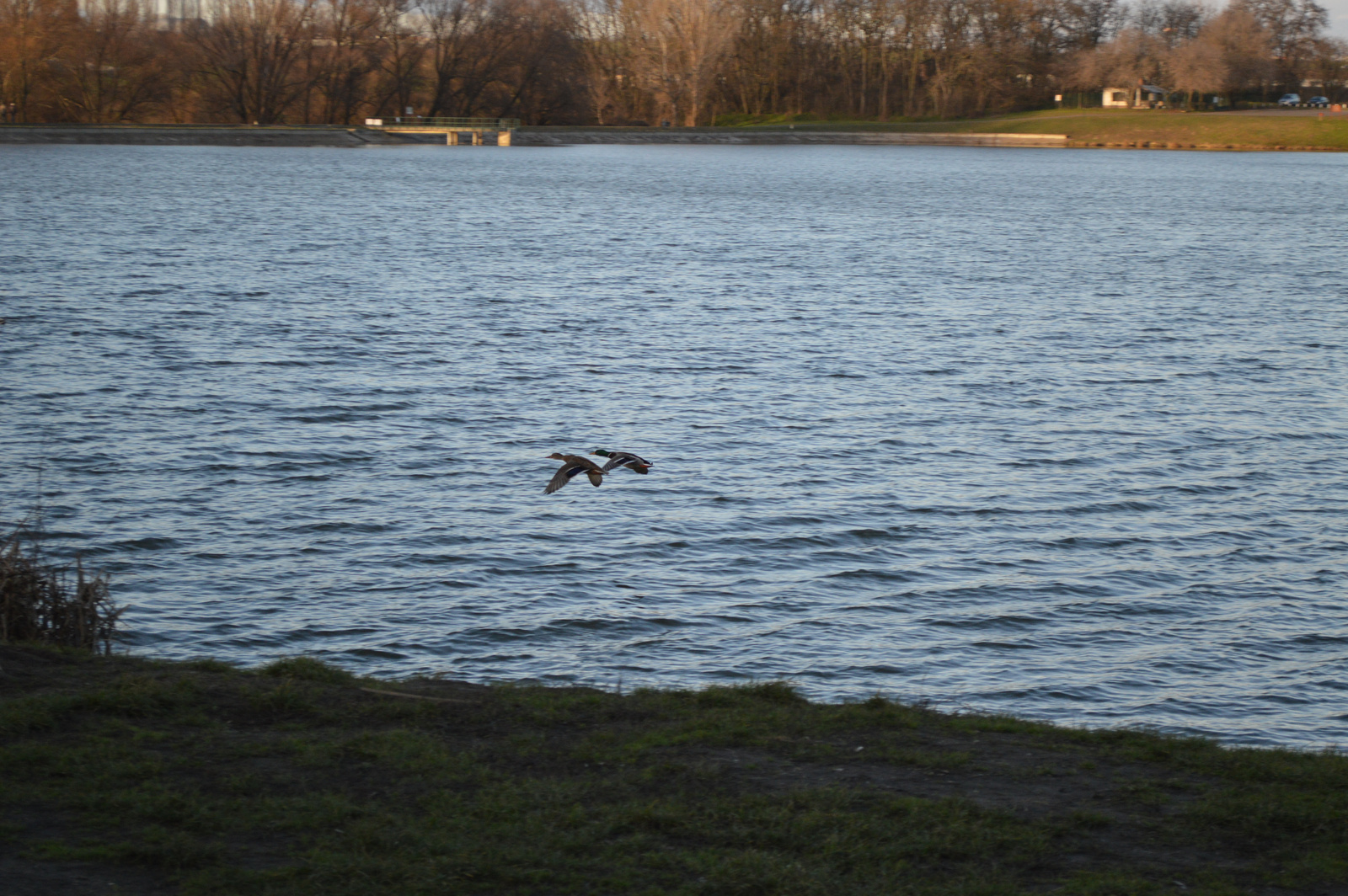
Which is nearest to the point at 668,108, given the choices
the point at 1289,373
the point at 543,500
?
the point at 1289,373

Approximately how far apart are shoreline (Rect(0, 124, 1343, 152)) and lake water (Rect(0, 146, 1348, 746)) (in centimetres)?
6263

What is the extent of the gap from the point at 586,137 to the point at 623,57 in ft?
37.6

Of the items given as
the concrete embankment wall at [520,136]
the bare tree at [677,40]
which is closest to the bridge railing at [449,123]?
the concrete embankment wall at [520,136]

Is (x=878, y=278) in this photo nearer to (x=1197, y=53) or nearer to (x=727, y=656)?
(x=727, y=656)

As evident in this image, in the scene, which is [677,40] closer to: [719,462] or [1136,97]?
[1136,97]

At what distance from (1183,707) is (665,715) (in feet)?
17.9

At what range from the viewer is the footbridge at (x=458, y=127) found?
121375mm

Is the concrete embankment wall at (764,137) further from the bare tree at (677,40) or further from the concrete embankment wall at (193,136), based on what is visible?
the concrete embankment wall at (193,136)

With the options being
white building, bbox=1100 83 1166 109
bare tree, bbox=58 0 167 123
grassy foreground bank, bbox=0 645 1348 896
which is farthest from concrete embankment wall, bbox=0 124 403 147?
grassy foreground bank, bbox=0 645 1348 896

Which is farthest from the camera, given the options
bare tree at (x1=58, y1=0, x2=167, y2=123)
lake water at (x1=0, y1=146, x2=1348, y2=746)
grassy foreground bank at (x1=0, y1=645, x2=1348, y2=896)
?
bare tree at (x1=58, y1=0, x2=167, y2=123)

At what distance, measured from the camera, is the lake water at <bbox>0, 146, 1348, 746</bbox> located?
11.9 meters

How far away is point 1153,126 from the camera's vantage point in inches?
4840

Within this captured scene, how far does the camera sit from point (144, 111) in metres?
111

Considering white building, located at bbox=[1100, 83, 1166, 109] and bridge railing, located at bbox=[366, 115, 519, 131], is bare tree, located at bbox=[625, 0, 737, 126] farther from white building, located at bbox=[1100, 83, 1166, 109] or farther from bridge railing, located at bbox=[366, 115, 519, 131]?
white building, located at bbox=[1100, 83, 1166, 109]
